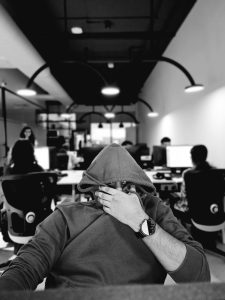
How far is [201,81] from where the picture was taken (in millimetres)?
4414

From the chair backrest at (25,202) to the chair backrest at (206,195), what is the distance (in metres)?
1.39

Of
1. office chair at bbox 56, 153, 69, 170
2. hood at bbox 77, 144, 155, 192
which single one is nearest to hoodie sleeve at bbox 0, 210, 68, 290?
hood at bbox 77, 144, 155, 192

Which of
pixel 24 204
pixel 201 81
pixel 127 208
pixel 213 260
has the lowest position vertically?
pixel 213 260

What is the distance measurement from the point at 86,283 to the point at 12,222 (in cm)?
182

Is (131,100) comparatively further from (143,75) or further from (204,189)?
(204,189)

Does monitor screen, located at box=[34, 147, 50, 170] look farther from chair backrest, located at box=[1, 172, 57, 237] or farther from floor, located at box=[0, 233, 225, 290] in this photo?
chair backrest, located at box=[1, 172, 57, 237]

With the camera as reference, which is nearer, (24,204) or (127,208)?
(127,208)

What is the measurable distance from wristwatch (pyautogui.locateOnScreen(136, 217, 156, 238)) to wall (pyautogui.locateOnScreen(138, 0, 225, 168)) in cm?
309

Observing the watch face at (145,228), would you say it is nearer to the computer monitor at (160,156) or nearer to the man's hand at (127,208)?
the man's hand at (127,208)

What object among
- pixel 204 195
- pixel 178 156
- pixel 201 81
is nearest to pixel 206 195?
pixel 204 195

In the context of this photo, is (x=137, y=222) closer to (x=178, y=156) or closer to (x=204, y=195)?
(x=204, y=195)

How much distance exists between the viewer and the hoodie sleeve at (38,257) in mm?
821

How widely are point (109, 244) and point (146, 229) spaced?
184 mm

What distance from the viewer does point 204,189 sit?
2748mm
